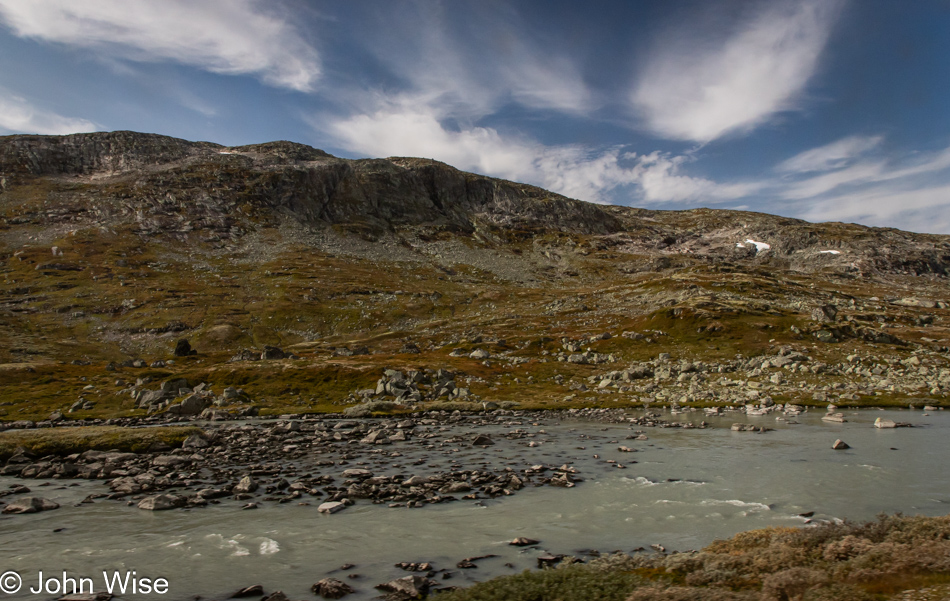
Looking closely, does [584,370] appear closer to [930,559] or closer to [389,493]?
[389,493]

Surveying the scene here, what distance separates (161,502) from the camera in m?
23.6

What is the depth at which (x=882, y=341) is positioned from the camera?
93.5m

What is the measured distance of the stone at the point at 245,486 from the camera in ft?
86.6

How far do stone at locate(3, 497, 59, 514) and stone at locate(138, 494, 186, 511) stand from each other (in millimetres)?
4648

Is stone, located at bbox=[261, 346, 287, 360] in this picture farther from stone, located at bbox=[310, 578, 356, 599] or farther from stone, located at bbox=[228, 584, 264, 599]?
stone, located at bbox=[310, 578, 356, 599]

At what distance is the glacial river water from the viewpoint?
54.5 feet

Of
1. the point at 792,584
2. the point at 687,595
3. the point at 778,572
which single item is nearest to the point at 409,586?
the point at 687,595

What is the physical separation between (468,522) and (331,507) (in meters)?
6.91

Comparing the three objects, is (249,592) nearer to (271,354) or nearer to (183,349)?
(271,354)

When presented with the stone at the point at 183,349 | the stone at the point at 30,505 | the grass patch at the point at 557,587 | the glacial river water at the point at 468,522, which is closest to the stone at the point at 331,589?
the glacial river water at the point at 468,522

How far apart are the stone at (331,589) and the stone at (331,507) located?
8.13 meters

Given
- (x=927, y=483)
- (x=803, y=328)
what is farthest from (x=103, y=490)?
(x=803, y=328)

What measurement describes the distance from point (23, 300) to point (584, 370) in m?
175

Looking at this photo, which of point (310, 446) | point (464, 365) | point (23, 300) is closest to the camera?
point (310, 446)
